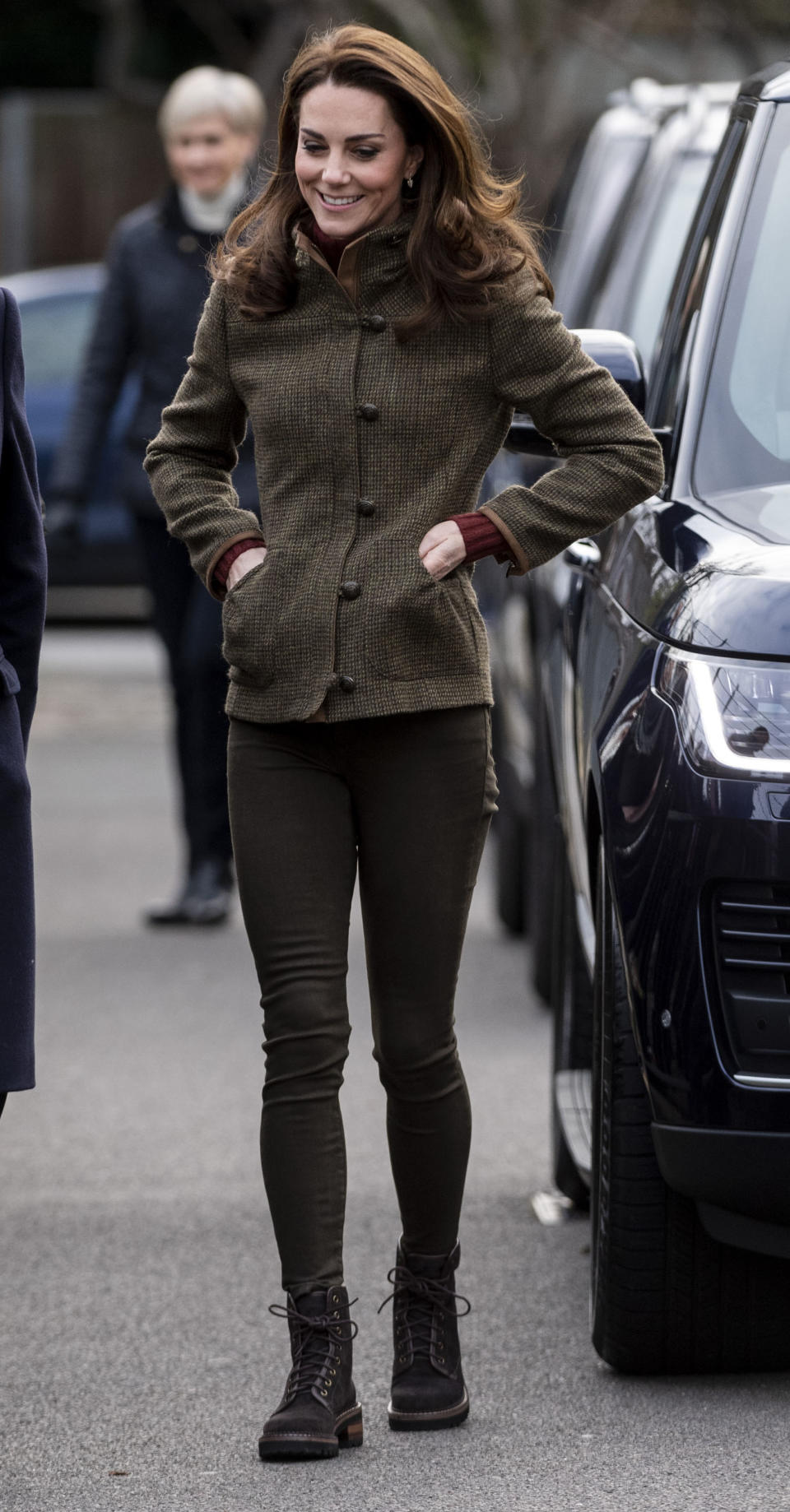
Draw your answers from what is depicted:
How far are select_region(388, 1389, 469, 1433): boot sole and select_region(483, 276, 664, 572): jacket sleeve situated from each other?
118cm

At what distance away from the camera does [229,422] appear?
3635mm

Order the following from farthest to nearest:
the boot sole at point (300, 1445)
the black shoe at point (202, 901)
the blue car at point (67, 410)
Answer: the blue car at point (67, 410) → the black shoe at point (202, 901) → the boot sole at point (300, 1445)

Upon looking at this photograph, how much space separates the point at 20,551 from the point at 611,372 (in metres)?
0.95

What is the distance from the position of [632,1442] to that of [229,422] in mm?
1508

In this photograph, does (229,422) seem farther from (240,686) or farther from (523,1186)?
(523,1186)

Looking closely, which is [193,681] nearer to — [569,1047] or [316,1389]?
[569,1047]

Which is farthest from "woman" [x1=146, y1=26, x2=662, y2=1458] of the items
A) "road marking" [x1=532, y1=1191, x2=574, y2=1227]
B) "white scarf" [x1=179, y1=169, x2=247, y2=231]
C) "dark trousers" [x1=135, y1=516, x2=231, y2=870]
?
"white scarf" [x1=179, y1=169, x2=247, y2=231]

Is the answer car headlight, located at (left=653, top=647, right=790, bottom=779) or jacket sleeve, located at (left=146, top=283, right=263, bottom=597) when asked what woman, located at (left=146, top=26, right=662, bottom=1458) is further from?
car headlight, located at (left=653, top=647, right=790, bottom=779)

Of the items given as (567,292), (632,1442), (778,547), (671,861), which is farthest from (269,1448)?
(567,292)

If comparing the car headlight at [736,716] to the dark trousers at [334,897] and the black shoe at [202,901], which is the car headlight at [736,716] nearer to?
the dark trousers at [334,897]

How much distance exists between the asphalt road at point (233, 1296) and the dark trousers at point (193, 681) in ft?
1.21

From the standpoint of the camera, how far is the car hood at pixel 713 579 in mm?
3373

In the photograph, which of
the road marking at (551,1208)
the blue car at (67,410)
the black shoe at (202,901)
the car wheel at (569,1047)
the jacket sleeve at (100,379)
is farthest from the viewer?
the blue car at (67,410)

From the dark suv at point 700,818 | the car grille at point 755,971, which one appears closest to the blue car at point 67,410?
the dark suv at point 700,818
